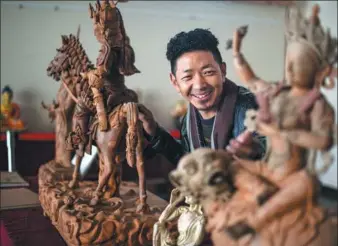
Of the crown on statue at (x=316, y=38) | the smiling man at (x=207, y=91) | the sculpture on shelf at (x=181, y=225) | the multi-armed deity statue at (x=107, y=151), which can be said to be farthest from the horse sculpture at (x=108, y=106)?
the crown on statue at (x=316, y=38)

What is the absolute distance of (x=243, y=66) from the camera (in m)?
0.66

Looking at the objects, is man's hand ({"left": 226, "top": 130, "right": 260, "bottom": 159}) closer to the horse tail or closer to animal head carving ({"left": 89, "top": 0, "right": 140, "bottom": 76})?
the horse tail

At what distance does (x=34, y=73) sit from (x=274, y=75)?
159 centimetres

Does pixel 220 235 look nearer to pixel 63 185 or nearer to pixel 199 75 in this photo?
pixel 199 75

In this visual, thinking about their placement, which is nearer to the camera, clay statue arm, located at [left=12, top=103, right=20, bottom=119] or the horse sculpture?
the horse sculpture

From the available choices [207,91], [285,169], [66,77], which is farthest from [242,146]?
[66,77]

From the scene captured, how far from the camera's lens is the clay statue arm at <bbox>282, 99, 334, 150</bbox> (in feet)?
1.85

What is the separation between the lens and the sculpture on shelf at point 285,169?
1.89 ft

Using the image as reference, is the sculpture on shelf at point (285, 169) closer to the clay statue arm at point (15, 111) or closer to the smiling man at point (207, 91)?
the smiling man at point (207, 91)

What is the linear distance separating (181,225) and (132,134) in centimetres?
31

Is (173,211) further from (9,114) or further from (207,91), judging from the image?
(9,114)

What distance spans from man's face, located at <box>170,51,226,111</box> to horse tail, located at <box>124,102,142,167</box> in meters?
0.17

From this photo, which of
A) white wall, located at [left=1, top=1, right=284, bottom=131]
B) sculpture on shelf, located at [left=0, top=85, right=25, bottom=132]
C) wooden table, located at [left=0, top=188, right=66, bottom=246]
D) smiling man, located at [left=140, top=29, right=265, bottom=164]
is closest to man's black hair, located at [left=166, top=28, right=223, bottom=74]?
smiling man, located at [left=140, top=29, right=265, bottom=164]

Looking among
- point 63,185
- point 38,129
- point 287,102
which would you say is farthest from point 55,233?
point 38,129
